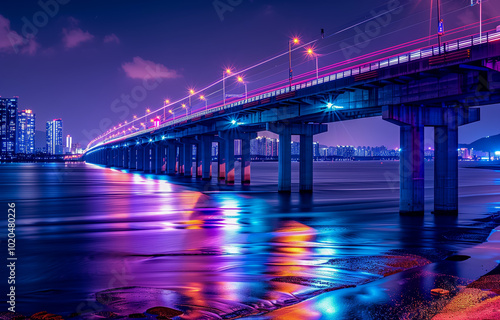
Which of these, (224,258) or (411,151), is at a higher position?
(411,151)

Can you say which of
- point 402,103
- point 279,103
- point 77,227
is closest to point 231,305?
point 77,227

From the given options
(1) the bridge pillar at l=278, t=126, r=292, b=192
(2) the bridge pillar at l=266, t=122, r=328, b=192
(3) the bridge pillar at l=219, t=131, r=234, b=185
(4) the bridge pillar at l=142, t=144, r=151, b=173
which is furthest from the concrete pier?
(4) the bridge pillar at l=142, t=144, r=151, b=173

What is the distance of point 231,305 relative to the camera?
38.9ft

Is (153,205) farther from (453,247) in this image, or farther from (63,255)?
(453,247)

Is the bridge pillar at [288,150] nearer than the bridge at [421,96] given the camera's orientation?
No

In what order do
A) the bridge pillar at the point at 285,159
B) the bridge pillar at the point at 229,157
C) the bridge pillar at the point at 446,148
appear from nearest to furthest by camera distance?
1. the bridge pillar at the point at 446,148
2. the bridge pillar at the point at 285,159
3. the bridge pillar at the point at 229,157

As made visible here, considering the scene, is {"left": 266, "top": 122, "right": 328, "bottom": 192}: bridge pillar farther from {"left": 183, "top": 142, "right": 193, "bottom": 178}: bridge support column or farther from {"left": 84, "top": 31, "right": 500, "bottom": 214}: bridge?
{"left": 183, "top": 142, "right": 193, "bottom": 178}: bridge support column

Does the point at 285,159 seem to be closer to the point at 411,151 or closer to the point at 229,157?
the point at 411,151

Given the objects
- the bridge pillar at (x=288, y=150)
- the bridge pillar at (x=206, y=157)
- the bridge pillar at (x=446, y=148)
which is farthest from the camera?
the bridge pillar at (x=206, y=157)

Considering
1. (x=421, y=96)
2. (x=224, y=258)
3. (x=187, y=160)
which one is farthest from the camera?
(x=187, y=160)

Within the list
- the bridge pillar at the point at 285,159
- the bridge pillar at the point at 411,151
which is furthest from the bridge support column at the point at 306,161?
the bridge pillar at the point at 411,151

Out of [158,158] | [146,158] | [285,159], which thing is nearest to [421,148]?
[285,159]

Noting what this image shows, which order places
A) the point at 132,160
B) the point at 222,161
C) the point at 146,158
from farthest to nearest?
the point at 132,160 → the point at 146,158 → the point at 222,161

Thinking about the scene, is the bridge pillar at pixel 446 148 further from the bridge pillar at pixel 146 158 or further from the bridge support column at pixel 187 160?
the bridge pillar at pixel 146 158
